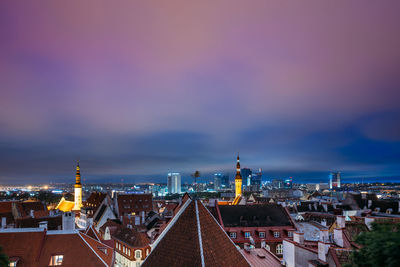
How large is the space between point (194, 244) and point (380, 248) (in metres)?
8.82

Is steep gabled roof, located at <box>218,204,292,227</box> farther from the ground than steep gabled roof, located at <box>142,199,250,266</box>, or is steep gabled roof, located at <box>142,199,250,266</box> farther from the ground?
steep gabled roof, located at <box>142,199,250,266</box>

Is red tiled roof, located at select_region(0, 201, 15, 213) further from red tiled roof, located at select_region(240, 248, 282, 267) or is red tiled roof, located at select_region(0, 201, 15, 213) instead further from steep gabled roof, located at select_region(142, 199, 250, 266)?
steep gabled roof, located at select_region(142, 199, 250, 266)

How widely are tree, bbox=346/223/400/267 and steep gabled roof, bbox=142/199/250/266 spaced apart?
6.75m

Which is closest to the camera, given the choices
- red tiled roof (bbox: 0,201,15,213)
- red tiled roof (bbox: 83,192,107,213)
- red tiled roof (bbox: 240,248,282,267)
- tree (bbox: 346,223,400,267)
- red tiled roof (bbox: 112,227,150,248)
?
tree (bbox: 346,223,400,267)

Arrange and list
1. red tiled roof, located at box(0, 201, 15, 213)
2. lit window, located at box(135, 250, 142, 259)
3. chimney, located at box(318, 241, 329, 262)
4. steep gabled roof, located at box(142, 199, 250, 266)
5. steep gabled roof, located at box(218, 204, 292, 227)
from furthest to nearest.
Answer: red tiled roof, located at box(0, 201, 15, 213), steep gabled roof, located at box(218, 204, 292, 227), lit window, located at box(135, 250, 142, 259), chimney, located at box(318, 241, 329, 262), steep gabled roof, located at box(142, 199, 250, 266)

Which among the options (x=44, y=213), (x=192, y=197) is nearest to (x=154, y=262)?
(x=192, y=197)

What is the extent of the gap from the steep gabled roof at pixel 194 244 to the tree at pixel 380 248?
6.75 metres

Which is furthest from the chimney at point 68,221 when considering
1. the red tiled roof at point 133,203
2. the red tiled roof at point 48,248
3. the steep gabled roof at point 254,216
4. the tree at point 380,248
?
the red tiled roof at point 133,203

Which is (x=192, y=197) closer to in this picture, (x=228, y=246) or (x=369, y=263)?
(x=228, y=246)

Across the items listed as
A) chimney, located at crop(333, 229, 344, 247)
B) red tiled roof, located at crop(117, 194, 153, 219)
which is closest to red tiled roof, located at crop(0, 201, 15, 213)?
red tiled roof, located at crop(117, 194, 153, 219)

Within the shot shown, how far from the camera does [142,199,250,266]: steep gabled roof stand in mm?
14688

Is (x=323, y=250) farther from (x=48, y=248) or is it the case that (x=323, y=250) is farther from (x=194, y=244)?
(x=48, y=248)

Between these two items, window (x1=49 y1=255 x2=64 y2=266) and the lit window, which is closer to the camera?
window (x1=49 y1=255 x2=64 y2=266)

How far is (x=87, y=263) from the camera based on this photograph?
27062 mm
